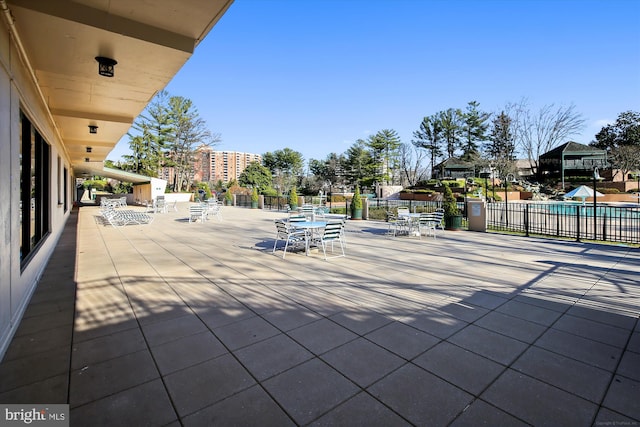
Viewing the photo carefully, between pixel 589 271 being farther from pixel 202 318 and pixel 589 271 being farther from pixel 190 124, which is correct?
pixel 190 124

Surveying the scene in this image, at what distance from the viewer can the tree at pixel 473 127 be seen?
4538 centimetres

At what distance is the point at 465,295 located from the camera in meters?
4.19

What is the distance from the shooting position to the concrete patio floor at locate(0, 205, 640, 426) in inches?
79.1

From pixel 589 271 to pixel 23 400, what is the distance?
7.46m

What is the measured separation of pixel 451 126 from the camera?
46.8m

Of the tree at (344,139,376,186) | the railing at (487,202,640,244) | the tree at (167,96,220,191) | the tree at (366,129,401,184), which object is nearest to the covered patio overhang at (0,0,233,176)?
the railing at (487,202,640,244)

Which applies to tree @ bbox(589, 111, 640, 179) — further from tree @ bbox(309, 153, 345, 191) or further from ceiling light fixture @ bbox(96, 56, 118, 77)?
ceiling light fixture @ bbox(96, 56, 118, 77)

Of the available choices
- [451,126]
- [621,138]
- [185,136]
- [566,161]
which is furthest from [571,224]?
[621,138]

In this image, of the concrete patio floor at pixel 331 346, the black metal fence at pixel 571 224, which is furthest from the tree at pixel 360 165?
the concrete patio floor at pixel 331 346

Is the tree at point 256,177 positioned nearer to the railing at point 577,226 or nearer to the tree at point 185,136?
the tree at point 185,136

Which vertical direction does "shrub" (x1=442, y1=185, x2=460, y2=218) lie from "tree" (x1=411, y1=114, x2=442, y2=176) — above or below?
below

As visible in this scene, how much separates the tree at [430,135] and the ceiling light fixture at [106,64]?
50057 mm

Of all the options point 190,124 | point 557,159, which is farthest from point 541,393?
point 557,159

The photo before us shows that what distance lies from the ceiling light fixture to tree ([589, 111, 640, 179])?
4915cm
